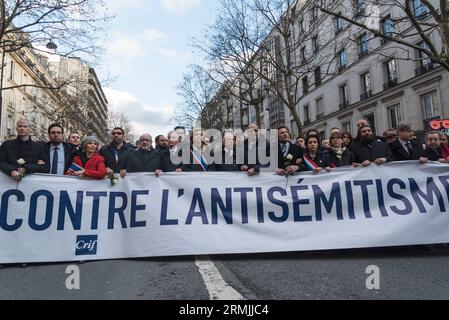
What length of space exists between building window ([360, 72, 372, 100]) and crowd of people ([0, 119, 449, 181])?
89.3 feet

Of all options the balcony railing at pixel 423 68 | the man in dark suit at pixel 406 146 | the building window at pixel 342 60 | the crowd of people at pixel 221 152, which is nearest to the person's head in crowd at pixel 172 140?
the crowd of people at pixel 221 152

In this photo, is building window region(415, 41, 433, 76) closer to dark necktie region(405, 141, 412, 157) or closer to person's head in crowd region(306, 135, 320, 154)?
dark necktie region(405, 141, 412, 157)

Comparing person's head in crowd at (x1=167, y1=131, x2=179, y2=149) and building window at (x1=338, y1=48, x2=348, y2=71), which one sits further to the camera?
building window at (x1=338, y1=48, x2=348, y2=71)

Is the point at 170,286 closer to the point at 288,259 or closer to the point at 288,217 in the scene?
the point at 288,259

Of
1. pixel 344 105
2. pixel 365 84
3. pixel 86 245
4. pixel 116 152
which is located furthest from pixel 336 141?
pixel 344 105

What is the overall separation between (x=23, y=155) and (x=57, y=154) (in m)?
0.53

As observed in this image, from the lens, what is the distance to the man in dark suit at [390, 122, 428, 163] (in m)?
5.99

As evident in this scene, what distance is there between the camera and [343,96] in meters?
35.8

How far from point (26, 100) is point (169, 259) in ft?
145

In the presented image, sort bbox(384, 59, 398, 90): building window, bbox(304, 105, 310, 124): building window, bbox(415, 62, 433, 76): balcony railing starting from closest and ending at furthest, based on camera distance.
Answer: bbox(415, 62, 433, 76): balcony railing → bbox(384, 59, 398, 90): building window → bbox(304, 105, 310, 124): building window

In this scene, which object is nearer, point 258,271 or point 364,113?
point 258,271

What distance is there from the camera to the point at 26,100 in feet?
138

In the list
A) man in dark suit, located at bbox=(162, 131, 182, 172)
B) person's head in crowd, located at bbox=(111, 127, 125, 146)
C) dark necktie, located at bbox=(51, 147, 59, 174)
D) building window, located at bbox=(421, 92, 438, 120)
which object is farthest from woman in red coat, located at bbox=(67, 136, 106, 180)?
building window, located at bbox=(421, 92, 438, 120)
